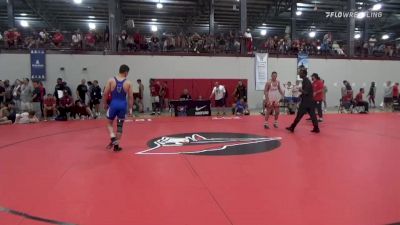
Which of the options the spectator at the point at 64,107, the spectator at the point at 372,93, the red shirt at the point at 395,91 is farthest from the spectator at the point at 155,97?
the red shirt at the point at 395,91

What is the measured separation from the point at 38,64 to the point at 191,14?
13.4 meters

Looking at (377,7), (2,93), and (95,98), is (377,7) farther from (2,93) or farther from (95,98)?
(2,93)

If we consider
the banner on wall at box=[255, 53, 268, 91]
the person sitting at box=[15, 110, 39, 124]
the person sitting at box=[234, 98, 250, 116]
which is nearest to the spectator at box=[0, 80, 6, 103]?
the person sitting at box=[15, 110, 39, 124]

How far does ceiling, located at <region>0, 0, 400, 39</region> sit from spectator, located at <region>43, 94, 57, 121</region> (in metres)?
12.6

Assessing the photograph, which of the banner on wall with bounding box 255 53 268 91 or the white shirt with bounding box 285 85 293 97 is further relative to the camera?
the banner on wall with bounding box 255 53 268 91

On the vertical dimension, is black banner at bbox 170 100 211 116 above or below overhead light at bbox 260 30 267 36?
below

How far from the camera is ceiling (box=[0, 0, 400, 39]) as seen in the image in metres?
24.8

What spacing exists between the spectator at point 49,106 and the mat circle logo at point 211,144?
670cm

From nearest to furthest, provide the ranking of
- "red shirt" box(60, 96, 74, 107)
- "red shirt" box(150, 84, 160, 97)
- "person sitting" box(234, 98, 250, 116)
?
"red shirt" box(60, 96, 74, 107)
"person sitting" box(234, 98, 250, 116)
"red shirt" box(150, 84, 160, 97)

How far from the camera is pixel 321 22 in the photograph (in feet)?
98.1

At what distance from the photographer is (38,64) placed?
55.2 feet

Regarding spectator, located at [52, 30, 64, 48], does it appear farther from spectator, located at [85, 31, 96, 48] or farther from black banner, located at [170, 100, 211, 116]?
black banner, located at [170, 100, 211, 116]

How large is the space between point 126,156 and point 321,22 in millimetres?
27610

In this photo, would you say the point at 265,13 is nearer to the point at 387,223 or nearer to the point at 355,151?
the point at 355,151
